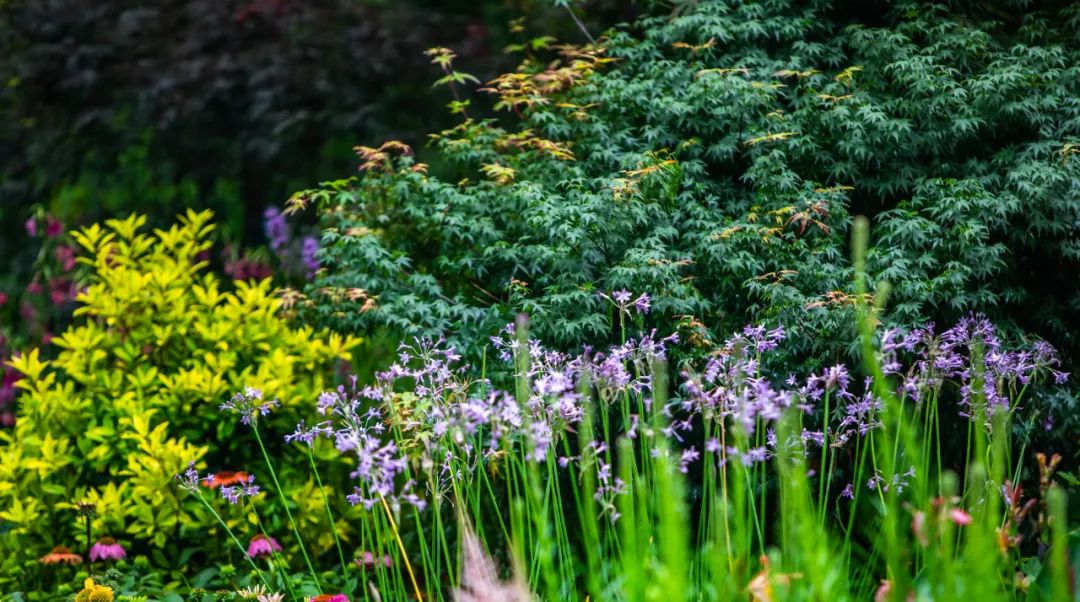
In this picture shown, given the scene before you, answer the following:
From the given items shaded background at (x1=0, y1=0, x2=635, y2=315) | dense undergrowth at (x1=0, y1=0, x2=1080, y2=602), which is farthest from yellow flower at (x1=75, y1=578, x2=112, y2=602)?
shaded background at (x1=0, y1=0, x2=635, y2=315)

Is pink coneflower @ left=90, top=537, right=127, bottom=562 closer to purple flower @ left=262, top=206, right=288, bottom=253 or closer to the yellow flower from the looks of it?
the yellow flower

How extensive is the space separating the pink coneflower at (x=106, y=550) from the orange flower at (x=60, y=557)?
0.05 m

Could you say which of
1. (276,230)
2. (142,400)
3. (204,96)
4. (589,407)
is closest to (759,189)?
(589,407)

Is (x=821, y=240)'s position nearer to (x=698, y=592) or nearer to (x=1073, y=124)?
(x=1073, y=124)

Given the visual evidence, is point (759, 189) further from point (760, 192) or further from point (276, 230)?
point (276, 230)

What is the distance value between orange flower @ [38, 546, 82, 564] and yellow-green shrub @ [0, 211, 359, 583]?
120 millimetres

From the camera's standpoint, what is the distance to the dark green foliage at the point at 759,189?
11.5ft

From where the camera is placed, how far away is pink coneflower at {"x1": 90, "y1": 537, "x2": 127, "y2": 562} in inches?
137

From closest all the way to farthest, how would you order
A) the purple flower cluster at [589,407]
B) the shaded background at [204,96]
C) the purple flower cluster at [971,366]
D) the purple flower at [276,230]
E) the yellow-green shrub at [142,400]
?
the purple flower cluster at [589,407]
the purple flower cluster at [971,366]
the yellow-green shrub at [142,400]
the purple flower at [276,230]
the shaded background at [204,96]

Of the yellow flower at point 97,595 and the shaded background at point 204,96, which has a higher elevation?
the shaded background at point 204,96

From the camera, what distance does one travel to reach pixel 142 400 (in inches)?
148

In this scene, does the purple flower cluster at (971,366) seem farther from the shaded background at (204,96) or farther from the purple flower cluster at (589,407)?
the shaded background at (204,96)

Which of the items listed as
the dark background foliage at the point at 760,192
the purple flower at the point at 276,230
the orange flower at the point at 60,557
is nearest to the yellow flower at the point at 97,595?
the orange flower at the point at 60,557

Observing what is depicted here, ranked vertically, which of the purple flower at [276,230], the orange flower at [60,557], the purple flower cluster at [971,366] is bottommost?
the orange flower at [60,557]
